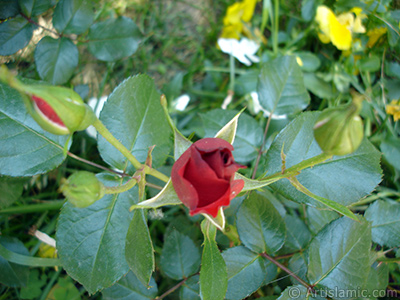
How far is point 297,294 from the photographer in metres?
0.84

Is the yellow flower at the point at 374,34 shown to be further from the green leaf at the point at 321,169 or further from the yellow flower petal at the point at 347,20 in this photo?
the green leaf at the point at 321,169

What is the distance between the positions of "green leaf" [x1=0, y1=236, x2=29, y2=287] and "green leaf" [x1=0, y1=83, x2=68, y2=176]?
16.8 inches

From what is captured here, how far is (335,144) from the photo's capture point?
22.1 inches

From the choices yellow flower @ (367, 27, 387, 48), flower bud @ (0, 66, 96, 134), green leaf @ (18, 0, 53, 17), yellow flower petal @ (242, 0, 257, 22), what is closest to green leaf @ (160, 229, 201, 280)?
flower bud @ (0, 66, 96, 134)

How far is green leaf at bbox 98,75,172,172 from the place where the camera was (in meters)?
0.91

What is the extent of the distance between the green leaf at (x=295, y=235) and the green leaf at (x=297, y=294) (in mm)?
228

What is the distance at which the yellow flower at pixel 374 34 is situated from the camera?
1430 millimetres

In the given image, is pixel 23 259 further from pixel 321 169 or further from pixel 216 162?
pixel 321 169

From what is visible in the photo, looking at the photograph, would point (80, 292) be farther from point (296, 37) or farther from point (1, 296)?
point (296, 37)

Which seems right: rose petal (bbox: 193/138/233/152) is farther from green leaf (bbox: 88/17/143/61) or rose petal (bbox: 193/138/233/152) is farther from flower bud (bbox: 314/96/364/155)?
green leaf (bbox: 88/17/143/61)

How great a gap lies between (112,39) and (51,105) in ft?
2.71

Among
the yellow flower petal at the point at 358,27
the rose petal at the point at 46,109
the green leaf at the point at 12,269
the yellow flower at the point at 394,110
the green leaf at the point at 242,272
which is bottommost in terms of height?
the green leaf at the point at 12,269

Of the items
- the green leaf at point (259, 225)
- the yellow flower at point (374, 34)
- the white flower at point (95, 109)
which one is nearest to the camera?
the green leaf at point (259, 225)

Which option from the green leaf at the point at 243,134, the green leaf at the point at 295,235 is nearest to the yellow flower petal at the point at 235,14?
the green leaf at the point at 243,134
